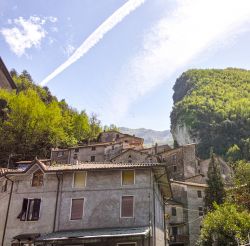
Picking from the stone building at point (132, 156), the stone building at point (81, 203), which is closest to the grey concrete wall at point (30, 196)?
the stone building at point (81, 203)

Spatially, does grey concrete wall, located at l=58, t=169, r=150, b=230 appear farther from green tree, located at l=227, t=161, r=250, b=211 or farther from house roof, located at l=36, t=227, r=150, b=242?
green tree, located at l=227, t=161, r=250, b=211

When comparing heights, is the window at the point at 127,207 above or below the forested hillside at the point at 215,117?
below

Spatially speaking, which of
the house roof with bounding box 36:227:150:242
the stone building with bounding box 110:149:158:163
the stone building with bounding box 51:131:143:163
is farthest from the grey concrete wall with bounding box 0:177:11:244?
A: the stone building with bounding box 51:131:143:163

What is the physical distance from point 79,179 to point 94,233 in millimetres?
5375

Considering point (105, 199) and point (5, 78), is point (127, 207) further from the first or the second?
point (5, 78)

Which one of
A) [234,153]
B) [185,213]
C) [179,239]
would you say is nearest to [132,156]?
[185,213]

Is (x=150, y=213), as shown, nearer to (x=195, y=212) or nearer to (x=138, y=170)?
(x=138, y=170)

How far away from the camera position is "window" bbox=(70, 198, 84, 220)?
92.1 feet

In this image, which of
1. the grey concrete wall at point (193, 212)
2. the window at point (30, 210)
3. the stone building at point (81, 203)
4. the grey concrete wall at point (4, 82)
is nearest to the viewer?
the stone building at point (81, 203)

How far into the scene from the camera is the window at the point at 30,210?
2857 cm

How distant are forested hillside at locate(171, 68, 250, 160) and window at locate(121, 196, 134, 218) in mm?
76347

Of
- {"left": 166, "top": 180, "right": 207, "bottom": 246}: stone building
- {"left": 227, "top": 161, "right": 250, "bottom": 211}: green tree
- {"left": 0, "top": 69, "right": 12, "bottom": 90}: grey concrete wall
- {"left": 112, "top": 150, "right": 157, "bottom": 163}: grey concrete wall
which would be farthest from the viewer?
{"left": 112, "top": 150, "right": 157, "bottom": 163}: grey concrete wall

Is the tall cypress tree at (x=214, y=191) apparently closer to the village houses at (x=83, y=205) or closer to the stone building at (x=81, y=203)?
the village houses at (x=83, y=205)

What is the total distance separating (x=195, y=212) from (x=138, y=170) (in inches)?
1098
